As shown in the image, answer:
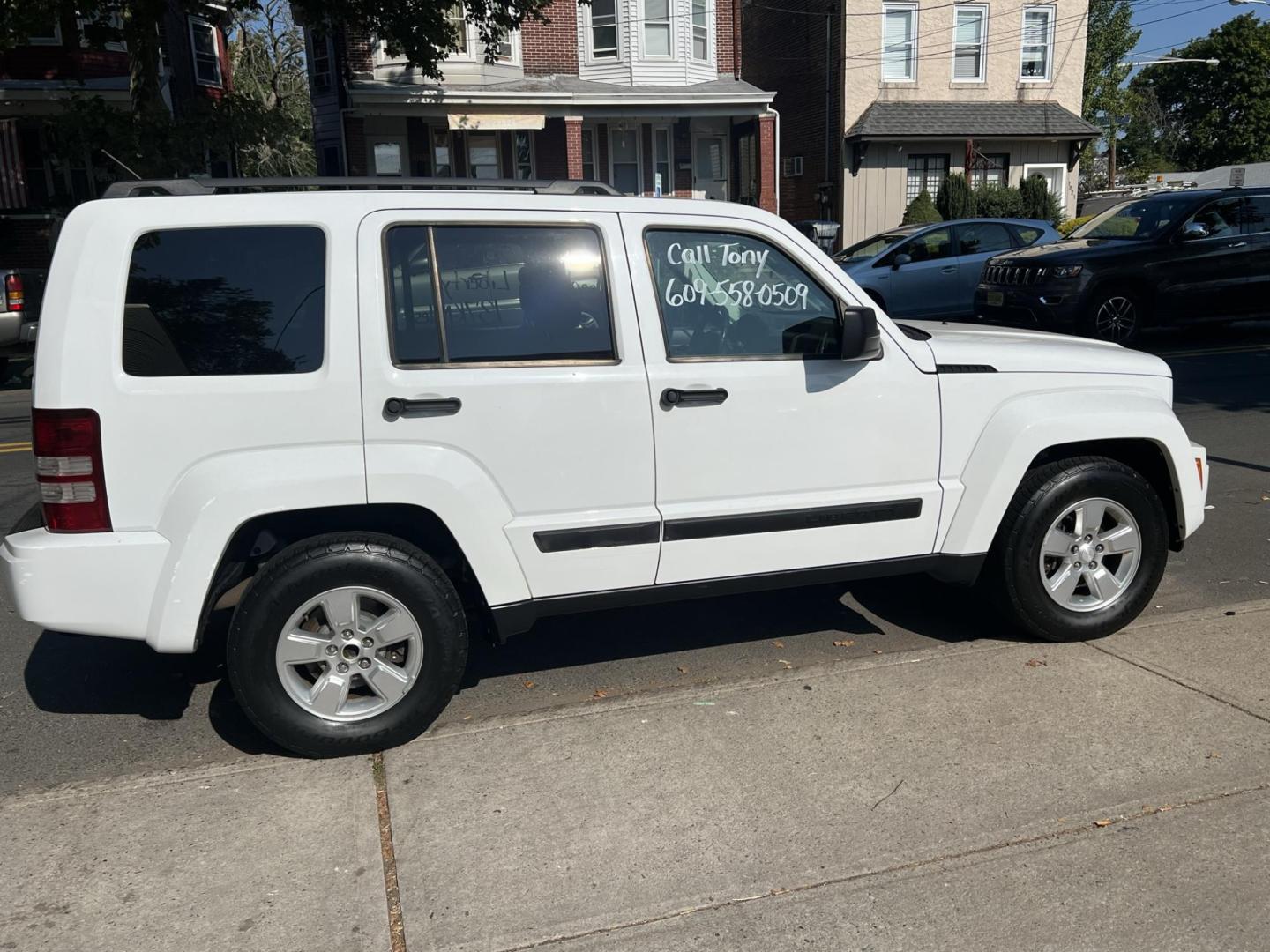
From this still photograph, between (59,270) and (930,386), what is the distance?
306 centimetres

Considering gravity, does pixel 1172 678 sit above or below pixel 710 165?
below

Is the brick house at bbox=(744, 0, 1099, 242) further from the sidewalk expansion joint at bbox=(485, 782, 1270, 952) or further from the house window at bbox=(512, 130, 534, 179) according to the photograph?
the sidewalk expansion joint at bbox=(485, 782, 1270, 952)

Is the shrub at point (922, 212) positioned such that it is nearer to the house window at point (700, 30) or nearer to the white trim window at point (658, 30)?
the house window at point (700, 30)

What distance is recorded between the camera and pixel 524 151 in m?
26.0

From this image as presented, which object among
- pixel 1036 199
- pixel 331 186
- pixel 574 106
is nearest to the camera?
pixel 331 186

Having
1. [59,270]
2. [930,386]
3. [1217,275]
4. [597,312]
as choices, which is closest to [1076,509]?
[930,386]

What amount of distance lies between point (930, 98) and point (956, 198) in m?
3.24

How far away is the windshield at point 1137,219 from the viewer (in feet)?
42.9

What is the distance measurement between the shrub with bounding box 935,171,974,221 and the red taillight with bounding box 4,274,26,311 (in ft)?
65.5

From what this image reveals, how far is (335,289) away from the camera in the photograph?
3.62 m

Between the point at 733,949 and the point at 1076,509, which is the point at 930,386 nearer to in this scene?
the point at 1076,509

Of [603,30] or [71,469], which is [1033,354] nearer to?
[71,469]

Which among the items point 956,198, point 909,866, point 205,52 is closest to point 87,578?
point 909,866

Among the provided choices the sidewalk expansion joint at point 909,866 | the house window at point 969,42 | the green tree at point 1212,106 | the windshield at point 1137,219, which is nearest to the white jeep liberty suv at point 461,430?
the sidewalk expansion joint at point 909,866
